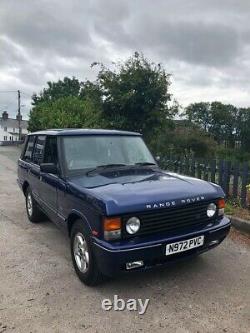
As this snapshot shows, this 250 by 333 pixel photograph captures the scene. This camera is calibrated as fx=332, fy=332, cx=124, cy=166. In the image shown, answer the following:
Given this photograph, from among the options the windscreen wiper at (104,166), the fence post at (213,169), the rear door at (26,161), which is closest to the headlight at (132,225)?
the windscreen wiper at (104,166)

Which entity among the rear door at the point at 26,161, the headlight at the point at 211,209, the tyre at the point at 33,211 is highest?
the rear door at the point at 26,161

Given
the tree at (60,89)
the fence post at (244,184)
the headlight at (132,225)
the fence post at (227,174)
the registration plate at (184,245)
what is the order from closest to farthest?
the headlight at (132,225), the registration plate at (184,245), the fence post at (244,184), the fence post at (227,174), the tree at (60,89)

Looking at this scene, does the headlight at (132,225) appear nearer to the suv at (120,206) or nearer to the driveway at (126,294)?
the suv at (120,206)

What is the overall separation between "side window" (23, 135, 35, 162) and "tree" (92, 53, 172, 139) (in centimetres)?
431

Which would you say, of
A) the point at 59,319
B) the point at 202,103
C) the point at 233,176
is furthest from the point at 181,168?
the point at 202,103

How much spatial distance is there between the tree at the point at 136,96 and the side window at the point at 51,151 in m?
5.35

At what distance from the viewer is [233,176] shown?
711cm

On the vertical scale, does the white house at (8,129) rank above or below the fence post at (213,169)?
above

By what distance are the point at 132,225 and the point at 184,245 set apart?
26.9 inches

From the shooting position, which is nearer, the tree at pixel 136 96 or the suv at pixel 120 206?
the suv at pixel 120 206

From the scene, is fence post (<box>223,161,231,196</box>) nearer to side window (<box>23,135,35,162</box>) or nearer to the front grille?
the front grille

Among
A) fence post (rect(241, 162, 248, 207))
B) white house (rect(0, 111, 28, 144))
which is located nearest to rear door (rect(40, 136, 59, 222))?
fence post (rect(241, 162, 248, 207))

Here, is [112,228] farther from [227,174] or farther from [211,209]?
[227,174]

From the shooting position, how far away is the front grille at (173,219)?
138 inches
